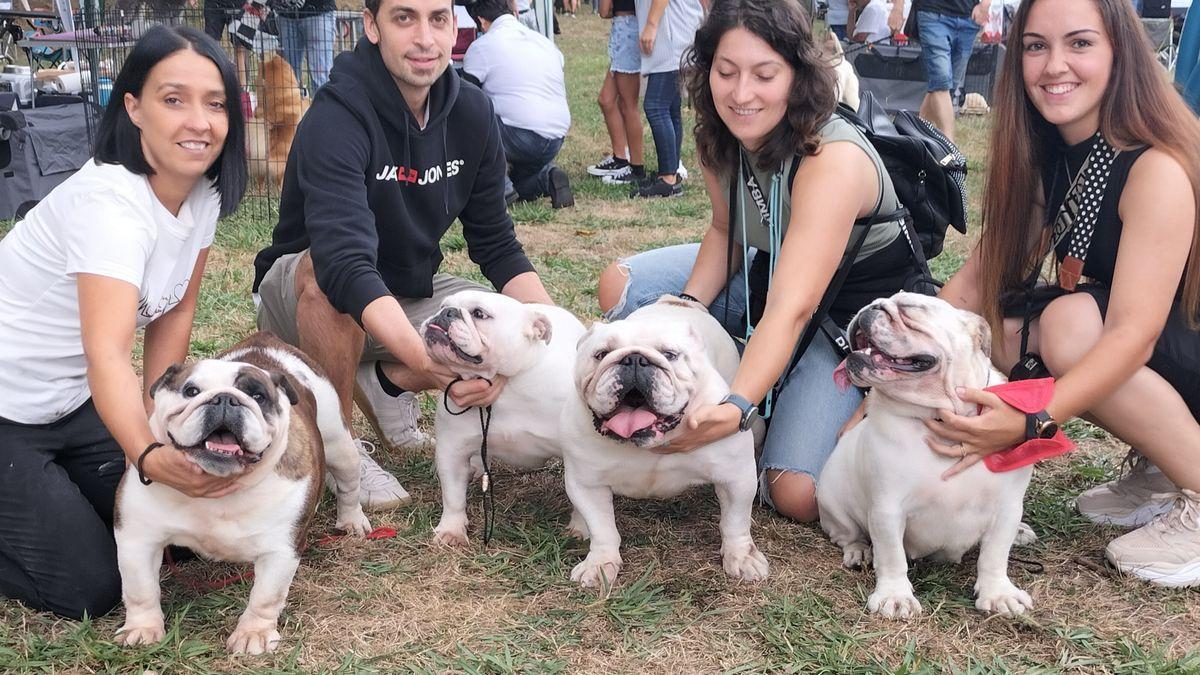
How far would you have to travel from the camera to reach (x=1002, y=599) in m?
3.16

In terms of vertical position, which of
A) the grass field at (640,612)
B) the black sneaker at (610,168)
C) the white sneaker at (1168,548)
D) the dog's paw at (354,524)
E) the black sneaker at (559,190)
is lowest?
the black sneaker at (610,168)

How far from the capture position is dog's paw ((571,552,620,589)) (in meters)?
3.40

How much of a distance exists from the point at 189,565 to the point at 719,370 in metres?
1.90

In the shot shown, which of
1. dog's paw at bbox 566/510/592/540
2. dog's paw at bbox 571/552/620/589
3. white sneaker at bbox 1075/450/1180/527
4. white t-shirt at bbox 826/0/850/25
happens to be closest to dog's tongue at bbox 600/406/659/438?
dog's paw at bbox 571/552/620/589

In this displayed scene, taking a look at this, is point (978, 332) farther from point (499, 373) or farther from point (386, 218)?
point (386, 218)

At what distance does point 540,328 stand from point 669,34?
21.2ft

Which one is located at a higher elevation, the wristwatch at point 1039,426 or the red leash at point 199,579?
the wristwatch at point 1039,426

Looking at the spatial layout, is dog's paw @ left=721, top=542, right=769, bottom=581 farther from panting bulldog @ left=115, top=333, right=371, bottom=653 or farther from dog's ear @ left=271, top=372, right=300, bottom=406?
dog's ear @ left=271, top=372, right=300, bottom=406

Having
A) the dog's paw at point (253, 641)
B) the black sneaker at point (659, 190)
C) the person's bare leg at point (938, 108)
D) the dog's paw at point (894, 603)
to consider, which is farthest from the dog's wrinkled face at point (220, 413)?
the person's bare leg at point (938, 108)

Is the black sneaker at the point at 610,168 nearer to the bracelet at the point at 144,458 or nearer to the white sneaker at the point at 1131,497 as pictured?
the white sneaker at the point at 1131,497

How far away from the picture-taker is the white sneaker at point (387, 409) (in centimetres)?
455

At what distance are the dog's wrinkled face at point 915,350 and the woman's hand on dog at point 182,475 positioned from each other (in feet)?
5.67

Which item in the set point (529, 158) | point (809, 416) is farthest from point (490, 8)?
point (809, 416)

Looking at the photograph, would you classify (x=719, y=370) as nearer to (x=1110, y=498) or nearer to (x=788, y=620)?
(x=788, y=620)
